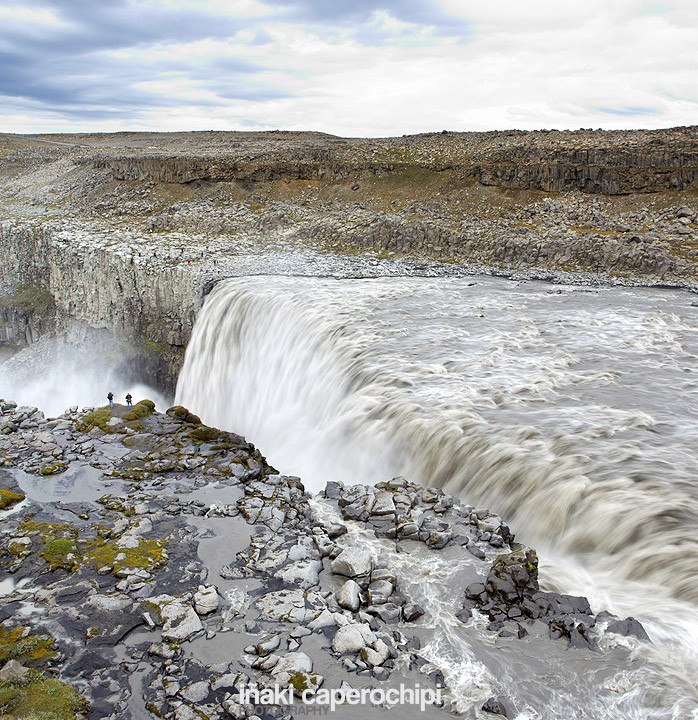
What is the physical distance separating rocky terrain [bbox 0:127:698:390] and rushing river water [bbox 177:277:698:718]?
6056 millimetres

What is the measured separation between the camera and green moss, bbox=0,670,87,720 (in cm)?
704

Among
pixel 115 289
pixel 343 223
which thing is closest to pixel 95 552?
pixel 115 289

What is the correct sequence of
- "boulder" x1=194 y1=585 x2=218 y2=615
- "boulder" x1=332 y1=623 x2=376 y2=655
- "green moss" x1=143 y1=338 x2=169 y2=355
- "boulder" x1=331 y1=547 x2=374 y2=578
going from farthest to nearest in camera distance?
"green moss" x1=143 y1=338 x2=169 y2=355, "boulder" x1=331 y1=547 x2=374 y2=578, "boulder" x1=194 y1=585 x2=218 y2=615, "boulder" x1=332 y1=623 x2=376 y2=655

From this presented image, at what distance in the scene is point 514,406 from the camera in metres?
14.7

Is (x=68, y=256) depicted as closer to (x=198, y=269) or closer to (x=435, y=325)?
(x=198, y=269)

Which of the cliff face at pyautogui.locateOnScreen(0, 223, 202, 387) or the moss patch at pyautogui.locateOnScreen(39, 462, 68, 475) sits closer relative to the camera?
the moss patch at pyautogui.locateOnScreen(39, 462, 68, 475)

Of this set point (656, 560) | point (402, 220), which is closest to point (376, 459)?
point (656, 560)

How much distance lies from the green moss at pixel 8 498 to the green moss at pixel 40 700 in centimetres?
659

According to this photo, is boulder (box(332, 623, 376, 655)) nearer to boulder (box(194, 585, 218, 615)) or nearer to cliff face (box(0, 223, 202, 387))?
boulder (box(194, 585, 218, 615))

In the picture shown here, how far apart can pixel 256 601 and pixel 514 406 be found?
27.5 ft

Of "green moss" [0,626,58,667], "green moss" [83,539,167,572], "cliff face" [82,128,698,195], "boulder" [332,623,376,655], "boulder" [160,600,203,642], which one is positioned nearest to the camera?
"boulder" [332,623,376,655]

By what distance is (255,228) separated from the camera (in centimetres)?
4409

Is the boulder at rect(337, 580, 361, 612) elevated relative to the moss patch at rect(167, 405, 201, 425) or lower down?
elevated

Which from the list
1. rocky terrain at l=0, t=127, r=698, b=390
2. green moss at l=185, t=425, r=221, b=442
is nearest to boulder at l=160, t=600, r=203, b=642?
green moss at l=185, t=425, r=221, b=442
